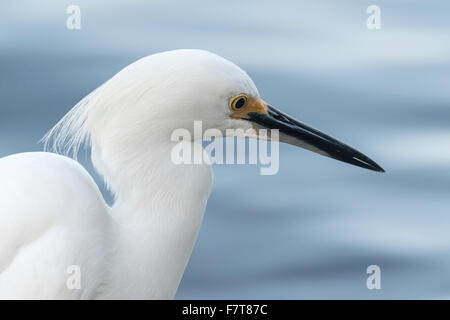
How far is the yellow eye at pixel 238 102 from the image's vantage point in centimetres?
296

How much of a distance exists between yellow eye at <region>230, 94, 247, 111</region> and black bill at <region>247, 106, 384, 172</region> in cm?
7

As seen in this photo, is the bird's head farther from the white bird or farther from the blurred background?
the blurred background

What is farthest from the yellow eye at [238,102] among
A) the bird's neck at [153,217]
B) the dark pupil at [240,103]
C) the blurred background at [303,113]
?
the blurred background at [303,113]

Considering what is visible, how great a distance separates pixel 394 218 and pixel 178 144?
6.43ft

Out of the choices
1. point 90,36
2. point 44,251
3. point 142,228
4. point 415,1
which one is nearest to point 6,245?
point 44,251

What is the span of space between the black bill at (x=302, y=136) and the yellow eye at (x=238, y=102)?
0.07 m

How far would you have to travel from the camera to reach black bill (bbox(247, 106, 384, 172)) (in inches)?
124

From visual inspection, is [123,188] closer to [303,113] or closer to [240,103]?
[240,103]

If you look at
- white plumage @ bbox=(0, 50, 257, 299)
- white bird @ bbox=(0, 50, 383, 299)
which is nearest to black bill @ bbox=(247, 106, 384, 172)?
white bird @ bbox=(0, 50, 383, 299)

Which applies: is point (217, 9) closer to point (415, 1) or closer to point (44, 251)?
point (415, 1)

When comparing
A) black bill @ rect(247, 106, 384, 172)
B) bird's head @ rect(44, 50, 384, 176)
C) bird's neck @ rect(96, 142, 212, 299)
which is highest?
black bill @ rect(247, 106, 384, 172)

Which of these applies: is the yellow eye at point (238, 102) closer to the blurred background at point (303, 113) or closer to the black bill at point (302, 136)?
the black bill at point (302, 136)

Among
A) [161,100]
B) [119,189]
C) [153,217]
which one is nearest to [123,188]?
[119,189]

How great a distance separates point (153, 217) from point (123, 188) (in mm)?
135
